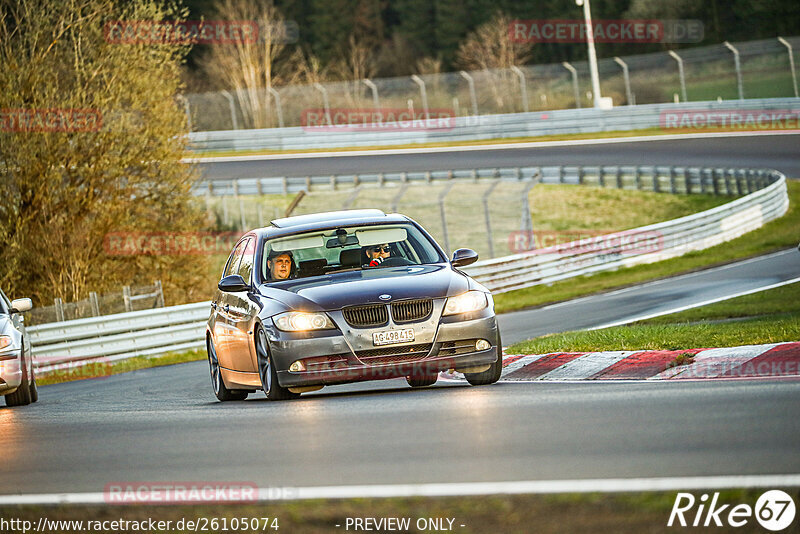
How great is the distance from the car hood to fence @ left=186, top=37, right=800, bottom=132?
42.4 m

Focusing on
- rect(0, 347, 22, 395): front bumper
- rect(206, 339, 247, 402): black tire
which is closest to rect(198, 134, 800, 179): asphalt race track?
rect(0, 347, 22, 395): front bumper

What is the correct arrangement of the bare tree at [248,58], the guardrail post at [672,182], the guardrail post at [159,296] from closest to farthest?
the guardrail post at [159,296], the guardrail post at [672,182], the bare tree at [248,58]

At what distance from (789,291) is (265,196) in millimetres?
28944

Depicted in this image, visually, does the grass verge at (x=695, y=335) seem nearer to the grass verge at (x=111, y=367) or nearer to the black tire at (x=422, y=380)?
the black tire at (x=422, y=380)

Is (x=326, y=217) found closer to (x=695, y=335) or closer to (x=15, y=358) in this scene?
(x=695, y=335)

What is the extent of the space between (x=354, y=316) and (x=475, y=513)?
531 centimetres

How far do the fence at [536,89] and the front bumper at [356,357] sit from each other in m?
42.8

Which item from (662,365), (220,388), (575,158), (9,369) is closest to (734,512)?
(662,365)

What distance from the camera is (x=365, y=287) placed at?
1059cm

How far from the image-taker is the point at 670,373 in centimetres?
1074
